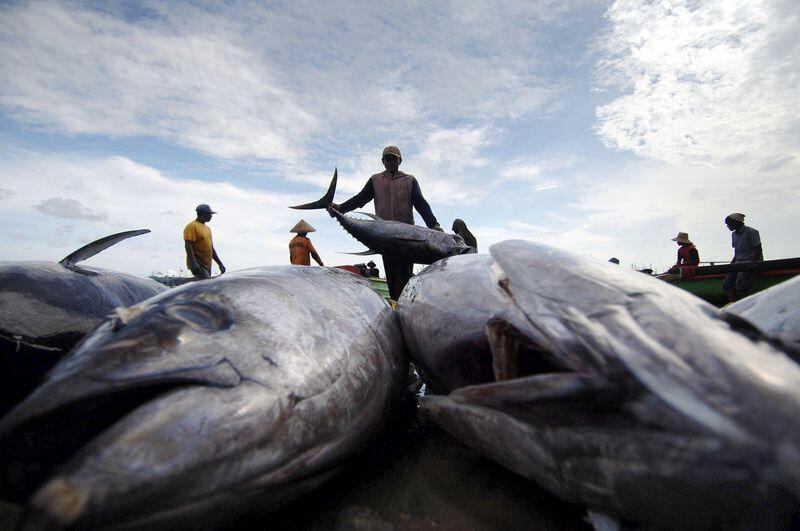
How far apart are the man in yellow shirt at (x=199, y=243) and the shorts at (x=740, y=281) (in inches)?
389

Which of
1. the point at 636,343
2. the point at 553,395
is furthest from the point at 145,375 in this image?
the point at 636,343

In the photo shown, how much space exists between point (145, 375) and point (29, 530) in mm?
331

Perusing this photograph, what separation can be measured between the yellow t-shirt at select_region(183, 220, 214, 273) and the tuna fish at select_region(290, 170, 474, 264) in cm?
393

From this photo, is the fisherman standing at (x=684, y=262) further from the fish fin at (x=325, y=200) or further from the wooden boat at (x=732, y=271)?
the fish fin at (x=325, y=200)

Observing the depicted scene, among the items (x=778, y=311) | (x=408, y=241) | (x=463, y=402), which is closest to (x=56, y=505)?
(x=463, y=402)

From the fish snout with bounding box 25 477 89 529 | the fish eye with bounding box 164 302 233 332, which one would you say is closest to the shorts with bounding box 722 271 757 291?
the fish eye with bounding box 164 302 233 332

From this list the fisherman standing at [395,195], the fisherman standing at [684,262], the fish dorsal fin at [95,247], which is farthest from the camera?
the fisherman standing at [684,262]

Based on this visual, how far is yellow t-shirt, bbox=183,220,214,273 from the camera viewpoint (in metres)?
6.94

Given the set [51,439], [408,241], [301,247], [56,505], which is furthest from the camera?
[301,247]

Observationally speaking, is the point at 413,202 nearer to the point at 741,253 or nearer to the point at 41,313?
the point at 41,313

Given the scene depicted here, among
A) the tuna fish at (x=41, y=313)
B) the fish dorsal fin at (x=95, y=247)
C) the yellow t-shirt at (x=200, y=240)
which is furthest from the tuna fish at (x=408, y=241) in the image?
the yellow t-shirt at (x=200, y=240)

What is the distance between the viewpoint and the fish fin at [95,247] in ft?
7.39

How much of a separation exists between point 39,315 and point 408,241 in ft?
9.55

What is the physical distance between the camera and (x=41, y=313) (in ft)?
5.73
